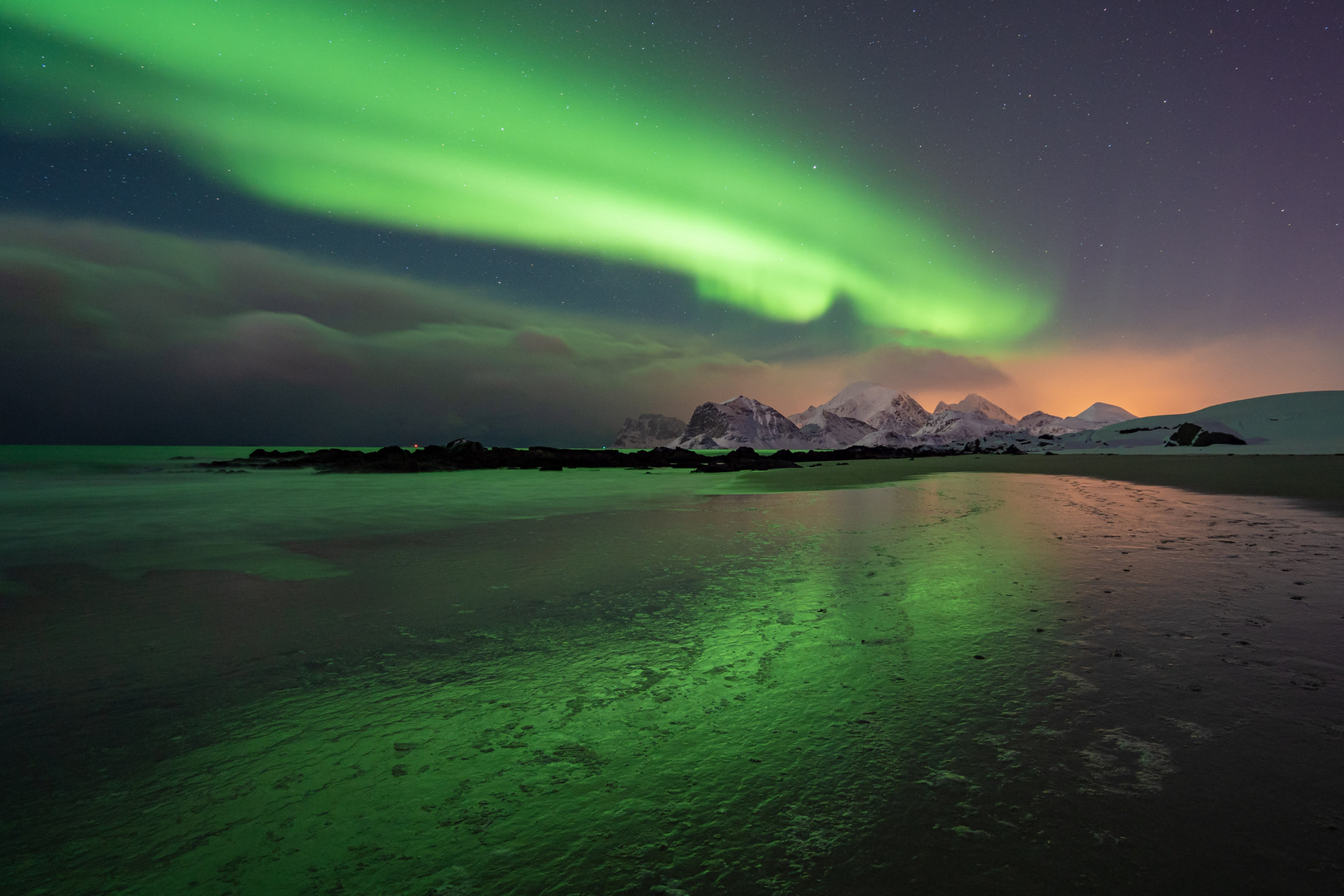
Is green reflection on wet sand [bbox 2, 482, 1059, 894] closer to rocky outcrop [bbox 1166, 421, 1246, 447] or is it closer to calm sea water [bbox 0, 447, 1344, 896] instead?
calm sea water [bbox 0, 447, 1344, 896]

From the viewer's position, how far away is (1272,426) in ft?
184

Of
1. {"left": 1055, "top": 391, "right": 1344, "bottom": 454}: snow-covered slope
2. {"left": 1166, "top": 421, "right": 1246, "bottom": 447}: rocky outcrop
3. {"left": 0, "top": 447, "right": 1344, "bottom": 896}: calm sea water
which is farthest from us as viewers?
{"left": 1166, "top": 421, "right": 1246, "bottom": 447}: rocky outcrop

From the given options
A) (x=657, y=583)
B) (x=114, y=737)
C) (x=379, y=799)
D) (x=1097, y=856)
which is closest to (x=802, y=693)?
(x=1097, y=856)

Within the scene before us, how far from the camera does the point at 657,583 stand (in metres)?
9.34

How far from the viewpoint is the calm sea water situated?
2.93 metres

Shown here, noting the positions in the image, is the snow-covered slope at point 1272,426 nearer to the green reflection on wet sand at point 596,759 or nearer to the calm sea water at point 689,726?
the calm sea water at point 689,726

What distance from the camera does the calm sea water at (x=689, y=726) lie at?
2932 millimetres

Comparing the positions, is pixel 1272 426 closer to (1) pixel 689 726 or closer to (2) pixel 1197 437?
(2) pixel 1197 437

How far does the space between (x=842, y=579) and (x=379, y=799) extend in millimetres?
7357

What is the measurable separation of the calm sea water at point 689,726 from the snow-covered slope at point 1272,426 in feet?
185

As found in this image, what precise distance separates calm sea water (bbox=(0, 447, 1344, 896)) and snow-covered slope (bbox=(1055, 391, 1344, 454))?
56370 millimetres

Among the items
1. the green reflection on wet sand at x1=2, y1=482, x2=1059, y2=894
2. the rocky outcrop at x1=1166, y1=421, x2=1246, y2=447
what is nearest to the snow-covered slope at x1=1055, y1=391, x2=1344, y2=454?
the rocky outcrop at x1=1166, y1=421, x2=1246, y2=447

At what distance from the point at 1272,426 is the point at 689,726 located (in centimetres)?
7804

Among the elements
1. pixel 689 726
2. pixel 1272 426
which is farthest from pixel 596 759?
pixel 1272 426
